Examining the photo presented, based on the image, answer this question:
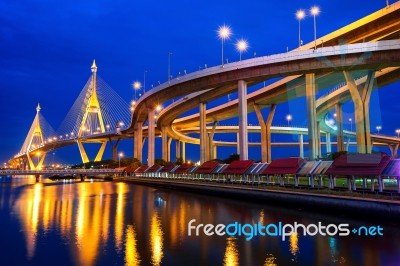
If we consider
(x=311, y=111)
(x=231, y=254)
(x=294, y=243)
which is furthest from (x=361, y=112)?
(x=231, y=254)

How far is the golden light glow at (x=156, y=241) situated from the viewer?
36.1ft

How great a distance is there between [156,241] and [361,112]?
34.2 metres

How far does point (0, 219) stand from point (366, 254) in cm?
1758

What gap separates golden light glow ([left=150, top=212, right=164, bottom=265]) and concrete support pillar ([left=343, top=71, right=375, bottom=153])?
29500mm

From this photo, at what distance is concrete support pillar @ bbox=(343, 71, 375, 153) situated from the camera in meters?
41.0

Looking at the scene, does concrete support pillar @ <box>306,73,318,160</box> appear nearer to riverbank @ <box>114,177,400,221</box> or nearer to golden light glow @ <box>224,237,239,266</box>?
riverbank @ <box>114,177,400,221</box>

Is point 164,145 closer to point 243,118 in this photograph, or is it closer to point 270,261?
point 243,118

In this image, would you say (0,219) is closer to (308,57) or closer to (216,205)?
(216,205)

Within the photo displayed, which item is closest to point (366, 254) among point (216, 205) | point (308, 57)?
point (216, 205)

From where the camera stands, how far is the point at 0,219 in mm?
20250

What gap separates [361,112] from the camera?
136 feet

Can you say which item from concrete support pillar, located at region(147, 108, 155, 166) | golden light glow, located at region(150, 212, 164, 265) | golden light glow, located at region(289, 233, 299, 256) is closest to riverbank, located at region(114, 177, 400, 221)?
golden light glow, located at region(289, 233, 299, 256)

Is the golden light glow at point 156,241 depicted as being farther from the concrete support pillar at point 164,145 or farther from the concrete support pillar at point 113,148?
the concrete support pillar at point 113,148

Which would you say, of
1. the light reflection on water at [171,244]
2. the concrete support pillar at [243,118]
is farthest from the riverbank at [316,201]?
the concrete support pillar at [243,118]
